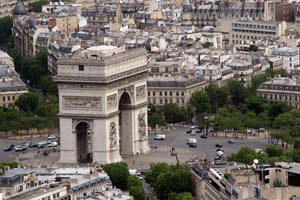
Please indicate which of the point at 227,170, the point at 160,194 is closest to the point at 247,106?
the point at 160,194

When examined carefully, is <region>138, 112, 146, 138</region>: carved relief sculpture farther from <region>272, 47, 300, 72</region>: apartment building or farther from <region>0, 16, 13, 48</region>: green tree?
<region>0, 16, 13, 48</region>: green tree

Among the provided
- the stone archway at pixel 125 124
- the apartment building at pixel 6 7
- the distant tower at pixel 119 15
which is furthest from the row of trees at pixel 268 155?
the apartment building at pixel 6 7

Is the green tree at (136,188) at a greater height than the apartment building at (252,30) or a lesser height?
lesser

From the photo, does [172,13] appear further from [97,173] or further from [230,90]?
[97,173]

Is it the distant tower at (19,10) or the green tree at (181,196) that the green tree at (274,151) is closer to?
the green tree at (181,196)

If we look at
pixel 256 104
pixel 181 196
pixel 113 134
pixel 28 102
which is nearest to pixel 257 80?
pixel 256 104
